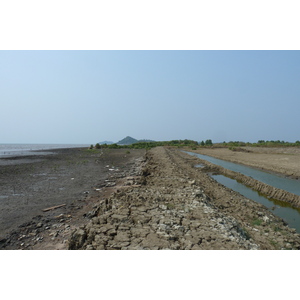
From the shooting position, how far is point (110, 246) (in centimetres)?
445

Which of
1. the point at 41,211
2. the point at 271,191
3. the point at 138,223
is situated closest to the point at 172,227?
the point at 138,223

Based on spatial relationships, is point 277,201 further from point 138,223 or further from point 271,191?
point 138,223

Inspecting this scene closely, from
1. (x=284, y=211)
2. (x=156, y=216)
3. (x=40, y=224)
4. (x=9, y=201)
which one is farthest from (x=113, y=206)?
(x=284, y=211)

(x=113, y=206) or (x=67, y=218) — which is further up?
(x=113, y=206)

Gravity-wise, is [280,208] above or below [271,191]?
below

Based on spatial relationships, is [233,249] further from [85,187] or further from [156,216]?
[85,187]

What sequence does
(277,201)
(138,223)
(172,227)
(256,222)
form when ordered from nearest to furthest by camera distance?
(172,227)
(138,223)
(256,222)
(277,201)

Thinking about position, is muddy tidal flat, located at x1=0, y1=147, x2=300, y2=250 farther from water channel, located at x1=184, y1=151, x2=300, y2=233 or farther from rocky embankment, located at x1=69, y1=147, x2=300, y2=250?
water channel, located at x1=184, y1=151, x2=300, y2=233

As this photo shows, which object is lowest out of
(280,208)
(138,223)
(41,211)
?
(280,208)

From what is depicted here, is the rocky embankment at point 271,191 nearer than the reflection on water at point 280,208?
No

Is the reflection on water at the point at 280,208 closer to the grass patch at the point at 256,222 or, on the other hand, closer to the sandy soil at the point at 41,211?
the grass patch at the point at 256,222

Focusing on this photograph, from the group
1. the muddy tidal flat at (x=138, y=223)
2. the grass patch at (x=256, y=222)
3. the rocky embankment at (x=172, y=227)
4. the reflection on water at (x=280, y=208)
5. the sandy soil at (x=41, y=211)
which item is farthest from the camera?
the reflection on water at (x=280, y=208)

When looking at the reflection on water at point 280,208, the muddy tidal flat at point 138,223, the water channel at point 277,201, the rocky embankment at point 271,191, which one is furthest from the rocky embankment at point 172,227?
the rocky embankment at point 271,191

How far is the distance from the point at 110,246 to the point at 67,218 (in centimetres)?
383
